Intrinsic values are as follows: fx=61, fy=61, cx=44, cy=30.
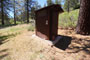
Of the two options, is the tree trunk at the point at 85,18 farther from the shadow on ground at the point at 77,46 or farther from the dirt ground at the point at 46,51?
the dirt ground at the point at 46,51

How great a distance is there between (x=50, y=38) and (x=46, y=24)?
2.81ft

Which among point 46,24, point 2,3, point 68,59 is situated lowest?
point 68,59

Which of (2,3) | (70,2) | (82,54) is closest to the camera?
(82,54)

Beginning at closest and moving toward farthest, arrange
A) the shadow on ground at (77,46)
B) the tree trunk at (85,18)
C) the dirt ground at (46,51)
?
the dirt ground at (46,51)
the shadow on ground at (77,46)
the tree trunk at (85,18)

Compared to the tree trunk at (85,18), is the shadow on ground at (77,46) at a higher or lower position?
lower

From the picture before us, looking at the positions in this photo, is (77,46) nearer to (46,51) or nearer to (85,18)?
(46,51)

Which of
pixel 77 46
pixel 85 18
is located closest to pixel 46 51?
pixel 77 46

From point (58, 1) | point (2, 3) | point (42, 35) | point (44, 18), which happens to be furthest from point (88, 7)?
point (58, 1)

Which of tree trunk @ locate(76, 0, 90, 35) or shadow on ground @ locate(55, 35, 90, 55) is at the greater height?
tree trunk @ locate(76, 0, 90, 35)

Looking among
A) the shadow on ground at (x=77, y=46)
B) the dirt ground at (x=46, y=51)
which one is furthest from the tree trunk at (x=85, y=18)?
the dirt ground at (x=46, y=51)

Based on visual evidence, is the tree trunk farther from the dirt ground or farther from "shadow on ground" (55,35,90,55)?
the dirt ground

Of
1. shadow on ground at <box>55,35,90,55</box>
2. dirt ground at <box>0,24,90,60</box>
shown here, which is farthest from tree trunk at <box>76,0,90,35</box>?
dirt ground at <box>0,24,90,60</box>

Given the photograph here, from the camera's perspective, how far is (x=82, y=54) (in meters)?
2.50

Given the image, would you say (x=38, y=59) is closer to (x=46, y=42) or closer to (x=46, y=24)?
(x=46, y=42)
